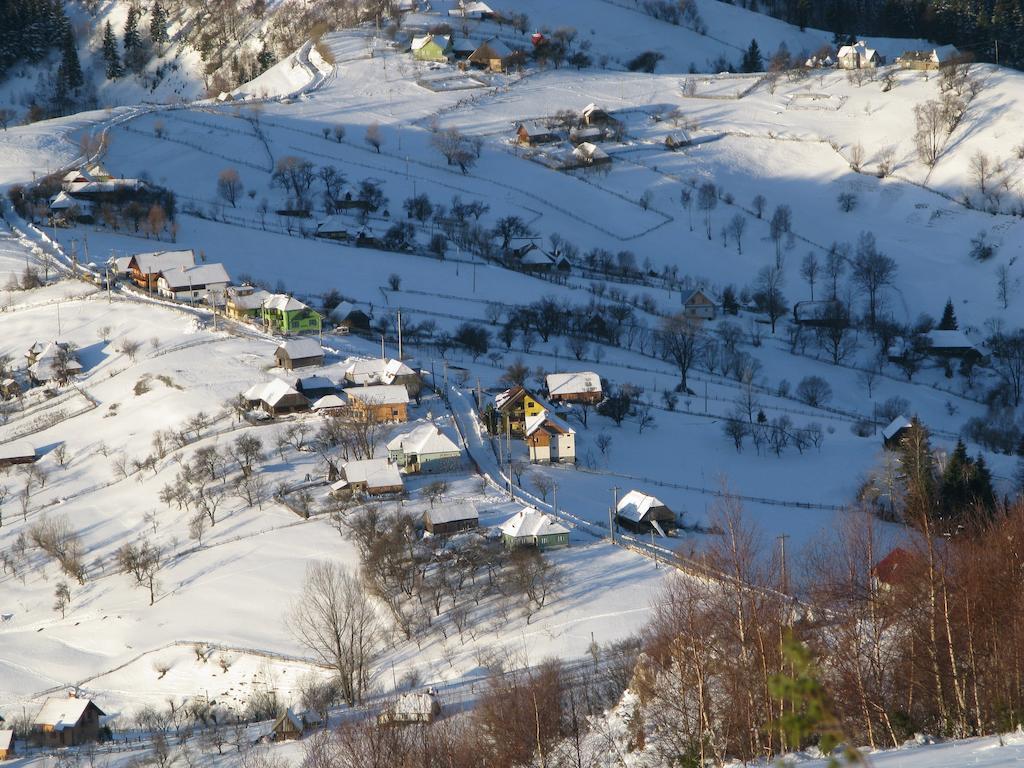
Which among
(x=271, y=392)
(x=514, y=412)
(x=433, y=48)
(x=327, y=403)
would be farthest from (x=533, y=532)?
(x=433, y=48)

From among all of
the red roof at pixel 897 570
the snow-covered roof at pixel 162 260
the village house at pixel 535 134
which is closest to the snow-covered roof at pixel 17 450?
the snow-covered roof at pixel 162 260

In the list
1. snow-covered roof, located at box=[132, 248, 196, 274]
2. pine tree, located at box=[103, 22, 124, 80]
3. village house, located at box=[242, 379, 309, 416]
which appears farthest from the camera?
pine tree, located at box=[103, 22, 124, 80]

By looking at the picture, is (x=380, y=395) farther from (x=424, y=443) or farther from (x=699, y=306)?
(x=699, y=306)

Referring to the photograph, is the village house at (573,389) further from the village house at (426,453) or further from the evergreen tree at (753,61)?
the evergreen tree at (753,61)

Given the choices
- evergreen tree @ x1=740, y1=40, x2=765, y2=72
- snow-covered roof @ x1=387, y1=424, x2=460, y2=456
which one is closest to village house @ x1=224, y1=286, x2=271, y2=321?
snow-covered roof @ x1=387, y1=424, x2=460, y2=456

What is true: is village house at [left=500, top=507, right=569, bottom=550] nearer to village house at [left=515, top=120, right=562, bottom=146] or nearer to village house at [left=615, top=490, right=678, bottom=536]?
village house at [left=615, top=490, right=678, bottom=536]

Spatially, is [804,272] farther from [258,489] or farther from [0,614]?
[0,614]

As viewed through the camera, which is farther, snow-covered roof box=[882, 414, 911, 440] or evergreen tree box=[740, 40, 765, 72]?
evergreen tree box=[740, 40, 765, 72]

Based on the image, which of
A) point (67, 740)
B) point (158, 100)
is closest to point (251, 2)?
point (158, 100)
